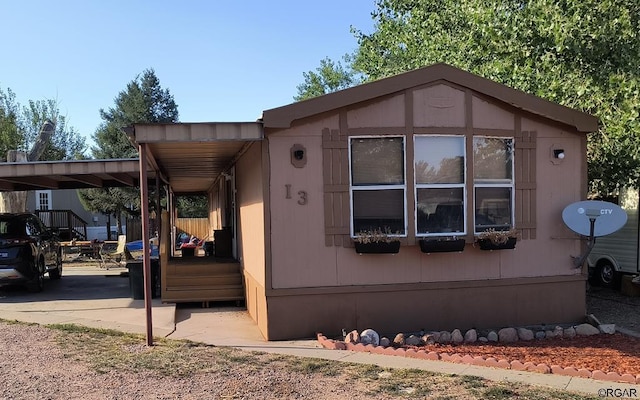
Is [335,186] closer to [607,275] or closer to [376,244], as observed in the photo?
[376,244]

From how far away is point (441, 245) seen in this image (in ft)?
24.0

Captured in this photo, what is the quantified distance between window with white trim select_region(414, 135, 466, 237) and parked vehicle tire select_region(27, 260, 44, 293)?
303 inches

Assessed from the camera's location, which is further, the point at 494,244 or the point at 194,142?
the point at 494,244

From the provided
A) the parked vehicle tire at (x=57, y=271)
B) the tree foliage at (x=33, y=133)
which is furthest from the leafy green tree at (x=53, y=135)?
the parked vehicle tire at (x=57, y=271)

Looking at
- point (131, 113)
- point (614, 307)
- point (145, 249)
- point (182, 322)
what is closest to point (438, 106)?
point (145, 249)

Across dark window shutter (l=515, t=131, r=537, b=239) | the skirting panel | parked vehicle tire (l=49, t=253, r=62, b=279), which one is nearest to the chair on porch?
parked vehicle tire (l=49, t=253, r=62, b=279)

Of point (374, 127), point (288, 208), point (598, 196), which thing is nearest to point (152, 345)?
point (288, 208)

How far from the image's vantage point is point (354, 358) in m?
6.15

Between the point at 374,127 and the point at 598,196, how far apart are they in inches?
274

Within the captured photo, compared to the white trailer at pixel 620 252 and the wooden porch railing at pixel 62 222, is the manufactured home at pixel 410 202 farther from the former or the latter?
the wooden porch railing at pixel 62 222

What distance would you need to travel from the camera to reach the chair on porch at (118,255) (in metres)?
14.9

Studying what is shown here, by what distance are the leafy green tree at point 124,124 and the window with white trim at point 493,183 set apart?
23304mm

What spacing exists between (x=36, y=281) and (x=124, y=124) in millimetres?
21572

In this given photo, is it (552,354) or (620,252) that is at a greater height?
(620,252)
